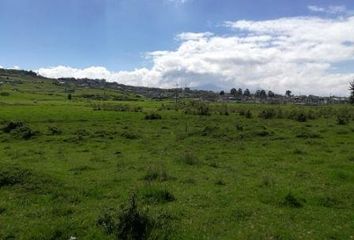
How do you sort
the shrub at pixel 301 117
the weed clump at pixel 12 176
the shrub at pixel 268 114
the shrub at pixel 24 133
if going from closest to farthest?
the weed clump at pixel 12 176 < the shrub at pixel 24 133 < the shrub at pixel 301 117 < the shrub at pixel 268 114

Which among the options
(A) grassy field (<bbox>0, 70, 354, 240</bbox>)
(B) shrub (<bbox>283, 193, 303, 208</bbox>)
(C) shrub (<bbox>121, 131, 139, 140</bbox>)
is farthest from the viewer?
(C) shrub (<bbox>121, 131, 139, 140</bbox>)

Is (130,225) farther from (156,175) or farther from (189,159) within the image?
(189,159)

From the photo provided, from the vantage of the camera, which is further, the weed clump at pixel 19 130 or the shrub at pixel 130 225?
the weed clump at pixel 19 130

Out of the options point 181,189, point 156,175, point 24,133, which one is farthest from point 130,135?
point 181,189

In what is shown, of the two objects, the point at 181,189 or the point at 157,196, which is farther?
the point at 181,189

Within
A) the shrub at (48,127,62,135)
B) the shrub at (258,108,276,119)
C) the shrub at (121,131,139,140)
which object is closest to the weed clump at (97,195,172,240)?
the shrub at (121,131,139,140)

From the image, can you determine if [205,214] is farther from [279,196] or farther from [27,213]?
[27,213]

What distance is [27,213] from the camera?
16.6m

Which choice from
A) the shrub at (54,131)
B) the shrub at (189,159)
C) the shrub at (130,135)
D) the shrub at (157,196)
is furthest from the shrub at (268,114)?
the shrub at (157,196)

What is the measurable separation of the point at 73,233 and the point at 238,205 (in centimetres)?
673

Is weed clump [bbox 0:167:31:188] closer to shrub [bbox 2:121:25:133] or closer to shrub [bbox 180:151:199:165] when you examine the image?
shrub [bbox 180:151:199:165]

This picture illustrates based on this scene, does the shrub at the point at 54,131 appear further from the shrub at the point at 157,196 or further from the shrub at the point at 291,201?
the shrub at the point at 291,201

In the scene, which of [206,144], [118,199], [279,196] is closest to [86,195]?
[118,199]

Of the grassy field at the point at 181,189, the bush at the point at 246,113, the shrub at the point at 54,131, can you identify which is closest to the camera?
the grassy field at the point at 181,189
